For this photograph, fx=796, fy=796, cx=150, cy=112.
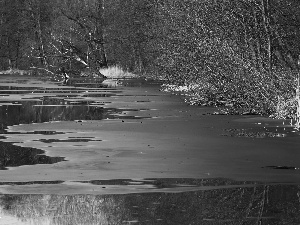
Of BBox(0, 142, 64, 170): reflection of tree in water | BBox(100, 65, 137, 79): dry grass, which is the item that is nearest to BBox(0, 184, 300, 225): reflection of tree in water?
BBox(0, 142, 64, 170): reflection of tree in water

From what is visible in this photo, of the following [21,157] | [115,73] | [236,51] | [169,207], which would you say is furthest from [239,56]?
[115,73]

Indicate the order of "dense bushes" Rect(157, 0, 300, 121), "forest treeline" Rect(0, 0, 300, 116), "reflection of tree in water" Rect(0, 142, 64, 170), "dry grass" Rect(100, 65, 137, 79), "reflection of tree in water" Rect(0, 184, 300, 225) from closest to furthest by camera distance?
"reflection of tree in water" Rect(0, 184, 300, 225)
"reflection of tree in water" Rect(0, 142, 64, 170)
"dense bushes" Rect(157, 0, 300, 121)
"forest treeline" Rect(0, 0, 300, 116)
"dry grass" Rect(100, 65, 137, 79)

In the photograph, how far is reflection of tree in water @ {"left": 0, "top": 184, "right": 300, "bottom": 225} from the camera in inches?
348

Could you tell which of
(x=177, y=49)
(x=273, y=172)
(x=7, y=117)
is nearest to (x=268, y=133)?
(x=273, y=172)

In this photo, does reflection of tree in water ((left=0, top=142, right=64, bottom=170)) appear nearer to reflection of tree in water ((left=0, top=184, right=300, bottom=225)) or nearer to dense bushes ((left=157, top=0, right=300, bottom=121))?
reflection of tree in water ((left=0, top=184, right=300, bottom=225))

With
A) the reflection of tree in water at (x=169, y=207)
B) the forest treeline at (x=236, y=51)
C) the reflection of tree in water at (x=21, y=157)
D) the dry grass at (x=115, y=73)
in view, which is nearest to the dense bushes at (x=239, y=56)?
the forest treeline at (x=236, y=51)

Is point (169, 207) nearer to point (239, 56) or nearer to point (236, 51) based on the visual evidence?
point (239, 56)

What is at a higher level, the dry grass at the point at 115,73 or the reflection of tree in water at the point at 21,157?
the dry grass at the point at 115,73

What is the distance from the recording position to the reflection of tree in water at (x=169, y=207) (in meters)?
8.84

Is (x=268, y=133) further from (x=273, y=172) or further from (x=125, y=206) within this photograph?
(x=125, y=206)

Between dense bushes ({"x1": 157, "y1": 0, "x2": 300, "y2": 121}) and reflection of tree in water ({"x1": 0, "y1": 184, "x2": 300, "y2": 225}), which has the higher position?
dense bushes ({"x1": 157, "y1": 0, "x2": 300, "y2": 121})

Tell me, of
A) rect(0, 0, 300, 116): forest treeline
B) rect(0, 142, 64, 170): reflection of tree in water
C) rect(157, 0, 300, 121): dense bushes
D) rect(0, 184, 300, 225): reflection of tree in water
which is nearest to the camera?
rect(0, 184, 300, 225): reflection of tree in water

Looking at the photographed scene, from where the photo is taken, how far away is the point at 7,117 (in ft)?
86.9

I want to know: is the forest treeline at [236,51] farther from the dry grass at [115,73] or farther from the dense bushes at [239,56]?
the dry grass at [115,73]
